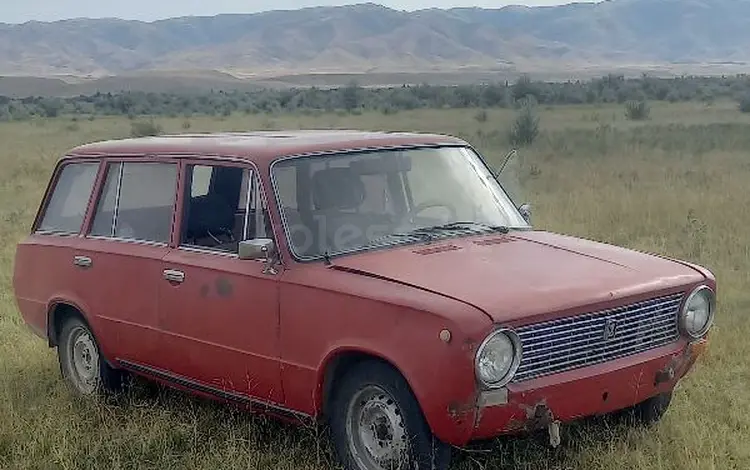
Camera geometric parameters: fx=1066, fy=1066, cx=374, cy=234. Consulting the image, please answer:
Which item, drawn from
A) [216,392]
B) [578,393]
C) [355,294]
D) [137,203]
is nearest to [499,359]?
[578,393]

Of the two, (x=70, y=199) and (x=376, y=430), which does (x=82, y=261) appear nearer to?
(x=70, y=199)

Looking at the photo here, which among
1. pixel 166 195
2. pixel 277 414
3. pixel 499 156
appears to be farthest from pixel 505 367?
pixel 499 156

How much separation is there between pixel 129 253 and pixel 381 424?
2094 mm

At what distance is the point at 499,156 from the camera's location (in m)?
22.1

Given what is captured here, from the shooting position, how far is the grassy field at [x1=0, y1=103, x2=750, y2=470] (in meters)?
5.46

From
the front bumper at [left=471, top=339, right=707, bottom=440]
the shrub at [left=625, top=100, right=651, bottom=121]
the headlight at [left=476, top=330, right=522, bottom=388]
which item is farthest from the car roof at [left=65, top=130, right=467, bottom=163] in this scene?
the shrub at [left=625, top=100, right=651, bottom=121]

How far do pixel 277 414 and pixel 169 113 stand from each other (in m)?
42.6

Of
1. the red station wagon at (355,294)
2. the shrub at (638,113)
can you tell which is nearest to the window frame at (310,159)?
the red station wagon at (355,294)

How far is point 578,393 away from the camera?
4.69 m

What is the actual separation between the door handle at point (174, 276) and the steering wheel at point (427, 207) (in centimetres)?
126

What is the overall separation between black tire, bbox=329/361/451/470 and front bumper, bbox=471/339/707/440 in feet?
0.86

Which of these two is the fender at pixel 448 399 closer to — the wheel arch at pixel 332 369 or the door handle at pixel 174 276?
the wheel arch at pixel 332 369

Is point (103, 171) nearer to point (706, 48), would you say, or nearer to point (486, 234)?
point (486, 234)

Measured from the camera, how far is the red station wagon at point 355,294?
4566 mm
